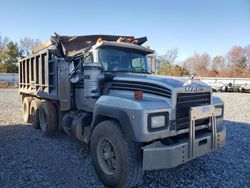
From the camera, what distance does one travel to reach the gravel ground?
4.73 metres

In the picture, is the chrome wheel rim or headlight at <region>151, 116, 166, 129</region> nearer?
headlight at <region>151, 116, 166, 129</region>

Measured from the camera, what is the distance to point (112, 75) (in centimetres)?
551

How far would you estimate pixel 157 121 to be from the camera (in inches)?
161

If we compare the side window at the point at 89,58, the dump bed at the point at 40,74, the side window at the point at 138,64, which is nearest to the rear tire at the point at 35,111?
the dump bed at the point at 40,74

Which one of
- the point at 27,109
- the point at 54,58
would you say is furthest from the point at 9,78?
the point at 54,58

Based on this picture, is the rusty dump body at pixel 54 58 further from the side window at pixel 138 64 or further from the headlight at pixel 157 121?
the headlight at pixel 157 121

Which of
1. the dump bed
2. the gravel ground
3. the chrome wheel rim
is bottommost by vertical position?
the gravel ground

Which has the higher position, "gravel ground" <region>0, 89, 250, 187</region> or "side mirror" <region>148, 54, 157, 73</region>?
"side mirror" <region>148, 54, 157, 73</region>

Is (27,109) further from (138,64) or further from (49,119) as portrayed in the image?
(138,64)

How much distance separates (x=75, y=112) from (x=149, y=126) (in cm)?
314

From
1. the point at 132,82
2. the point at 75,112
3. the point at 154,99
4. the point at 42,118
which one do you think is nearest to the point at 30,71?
the point at 42,118

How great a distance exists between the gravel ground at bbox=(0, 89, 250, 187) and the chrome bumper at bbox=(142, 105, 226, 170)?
0.66 meters


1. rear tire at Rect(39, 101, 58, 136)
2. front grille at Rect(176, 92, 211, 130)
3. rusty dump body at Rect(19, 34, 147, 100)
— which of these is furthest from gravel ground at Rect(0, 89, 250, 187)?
rusty dump body at Rect(19, 34, 147, 100)

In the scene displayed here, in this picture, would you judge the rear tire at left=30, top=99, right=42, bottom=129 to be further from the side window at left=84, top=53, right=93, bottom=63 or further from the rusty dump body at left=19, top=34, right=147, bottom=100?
the side window at left=84, top=53, right=93, bottom=63
